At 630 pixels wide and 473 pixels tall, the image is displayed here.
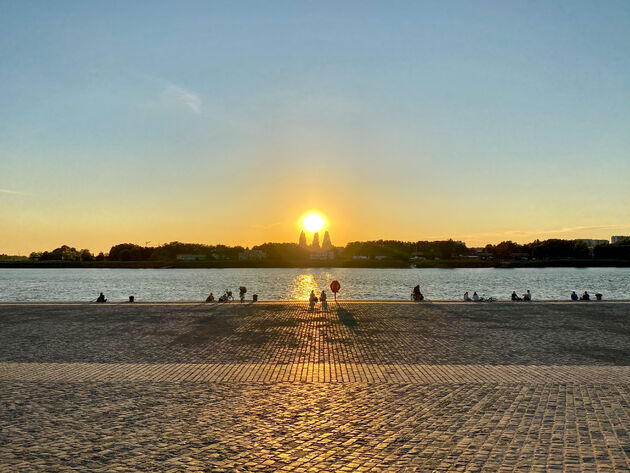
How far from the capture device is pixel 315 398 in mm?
9945

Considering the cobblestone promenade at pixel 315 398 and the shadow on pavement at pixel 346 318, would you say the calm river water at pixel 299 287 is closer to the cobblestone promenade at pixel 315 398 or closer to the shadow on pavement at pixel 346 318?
the shadow on pavement at pixel 346 318

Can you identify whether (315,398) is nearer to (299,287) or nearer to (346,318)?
(346,318)

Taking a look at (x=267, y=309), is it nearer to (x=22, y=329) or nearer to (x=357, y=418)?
(x=22, y=329)

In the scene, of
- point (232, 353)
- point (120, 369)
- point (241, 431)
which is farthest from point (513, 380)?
point (120, 369)

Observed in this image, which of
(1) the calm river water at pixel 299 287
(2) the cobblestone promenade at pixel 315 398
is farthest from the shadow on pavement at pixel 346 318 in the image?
(1) the calm river water at pixel 299 287

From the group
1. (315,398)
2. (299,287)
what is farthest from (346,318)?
(299,287)

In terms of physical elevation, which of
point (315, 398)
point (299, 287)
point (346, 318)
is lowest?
point (299, 287)

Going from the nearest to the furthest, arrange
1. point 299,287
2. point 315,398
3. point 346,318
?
point 315,398 < point 346,318 < point 299,287

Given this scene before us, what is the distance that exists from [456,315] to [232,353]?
43.8ft

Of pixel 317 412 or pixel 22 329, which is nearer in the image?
pixel 317 412

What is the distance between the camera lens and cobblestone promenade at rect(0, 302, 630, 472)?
7043 millimetres

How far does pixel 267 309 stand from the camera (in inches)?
1078

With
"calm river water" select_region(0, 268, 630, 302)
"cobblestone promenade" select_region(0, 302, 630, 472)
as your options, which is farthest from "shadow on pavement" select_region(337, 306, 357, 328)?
"calm river water" select_region(0, 268, 630, 302)

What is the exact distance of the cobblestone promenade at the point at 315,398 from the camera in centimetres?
704
